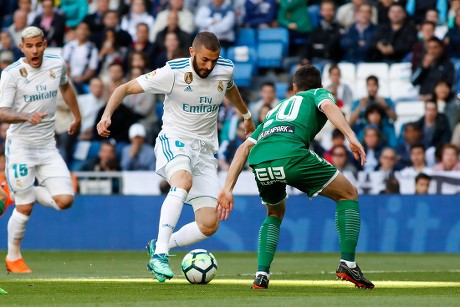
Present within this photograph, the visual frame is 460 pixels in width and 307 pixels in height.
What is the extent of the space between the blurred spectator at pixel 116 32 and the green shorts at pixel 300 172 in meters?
12.9

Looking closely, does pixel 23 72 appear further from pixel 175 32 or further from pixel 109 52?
pixel 109 52

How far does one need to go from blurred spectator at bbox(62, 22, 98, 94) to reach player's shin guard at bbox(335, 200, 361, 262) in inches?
500

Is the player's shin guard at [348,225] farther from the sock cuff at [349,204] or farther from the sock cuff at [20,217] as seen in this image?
the sock cuff at [20,217]

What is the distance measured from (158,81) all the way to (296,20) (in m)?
11.2

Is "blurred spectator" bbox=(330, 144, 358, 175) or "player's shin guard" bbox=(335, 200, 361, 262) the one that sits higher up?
"player's shin guard" bbox=(335, 200, 361, 262)

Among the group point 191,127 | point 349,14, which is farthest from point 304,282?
point 349,14

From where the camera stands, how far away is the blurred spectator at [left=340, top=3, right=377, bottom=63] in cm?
2044

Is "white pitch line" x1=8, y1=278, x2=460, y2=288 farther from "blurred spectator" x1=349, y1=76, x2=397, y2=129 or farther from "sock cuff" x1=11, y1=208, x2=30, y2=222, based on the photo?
"blurred spectator" x1=349, y1=76, x2=397, y2=129

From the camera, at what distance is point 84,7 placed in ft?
75.6

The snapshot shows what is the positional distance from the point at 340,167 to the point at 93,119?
16.7 feet

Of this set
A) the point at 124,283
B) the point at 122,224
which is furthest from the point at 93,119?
the point at 124,283

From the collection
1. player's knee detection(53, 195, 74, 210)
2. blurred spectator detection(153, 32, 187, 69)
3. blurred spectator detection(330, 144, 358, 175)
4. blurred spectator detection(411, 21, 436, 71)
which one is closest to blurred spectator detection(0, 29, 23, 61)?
blurred spectator detection(153, 32, 187, 69)

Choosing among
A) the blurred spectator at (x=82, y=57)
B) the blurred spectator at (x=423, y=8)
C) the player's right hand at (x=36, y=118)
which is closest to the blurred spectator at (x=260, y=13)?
the blurred spectator at (x=423, y=8)

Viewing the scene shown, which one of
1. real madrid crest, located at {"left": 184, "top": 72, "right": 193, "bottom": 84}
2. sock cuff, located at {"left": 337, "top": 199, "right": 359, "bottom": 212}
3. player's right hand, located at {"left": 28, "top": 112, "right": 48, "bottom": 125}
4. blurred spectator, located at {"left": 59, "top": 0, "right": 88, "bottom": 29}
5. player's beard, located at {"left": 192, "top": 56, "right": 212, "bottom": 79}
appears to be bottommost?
sock cuff, located at {"left": 337, "top": 199, "right": 359, "bottom": 212}
